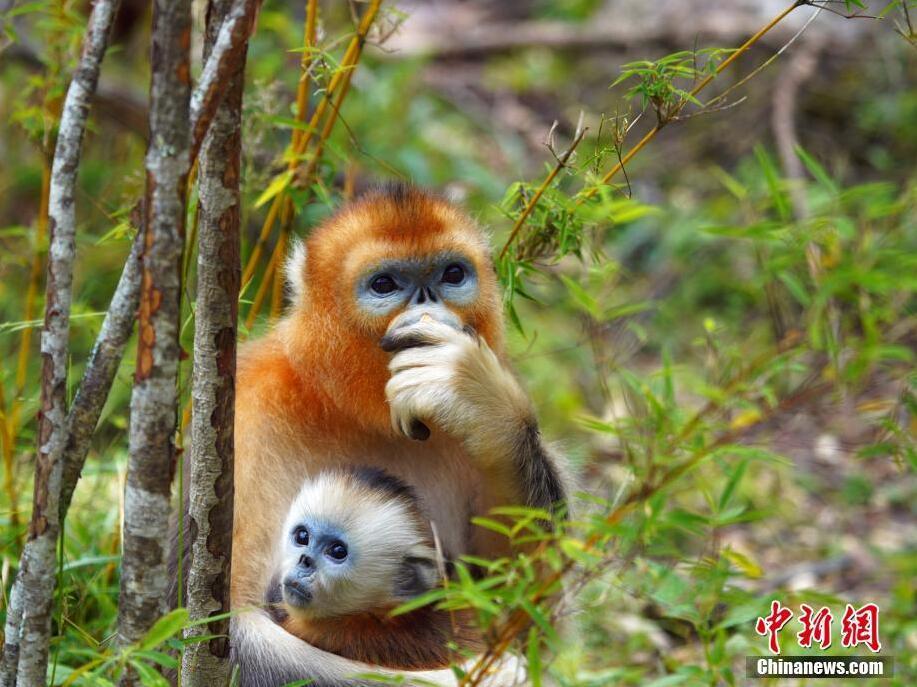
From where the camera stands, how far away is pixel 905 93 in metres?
8.58

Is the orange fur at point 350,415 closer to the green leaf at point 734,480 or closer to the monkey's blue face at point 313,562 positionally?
the monkey's blue face at point 313,562

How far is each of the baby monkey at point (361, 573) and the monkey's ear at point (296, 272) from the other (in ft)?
1.83

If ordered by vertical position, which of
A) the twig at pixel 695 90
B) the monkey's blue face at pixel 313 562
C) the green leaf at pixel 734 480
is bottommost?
the monkey's blue face at pixel 313 562

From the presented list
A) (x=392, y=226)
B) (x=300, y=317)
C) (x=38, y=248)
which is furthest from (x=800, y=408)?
(x=38, y=248)

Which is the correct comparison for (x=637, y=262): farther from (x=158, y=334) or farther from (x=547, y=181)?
(x=158, y=334)

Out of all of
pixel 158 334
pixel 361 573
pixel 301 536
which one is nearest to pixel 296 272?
pixel 301 536

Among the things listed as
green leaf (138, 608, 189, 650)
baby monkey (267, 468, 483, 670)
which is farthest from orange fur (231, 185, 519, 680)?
green leaf (138, 608, 189, 650)

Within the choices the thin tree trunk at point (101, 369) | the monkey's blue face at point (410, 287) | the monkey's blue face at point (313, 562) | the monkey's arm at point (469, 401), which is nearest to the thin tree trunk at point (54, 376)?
the thin tree trunk at point (101, 369)

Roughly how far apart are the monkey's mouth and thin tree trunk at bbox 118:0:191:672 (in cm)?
73

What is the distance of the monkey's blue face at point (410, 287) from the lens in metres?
2.99

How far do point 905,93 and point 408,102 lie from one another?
3.96 m

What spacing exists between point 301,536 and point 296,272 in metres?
0.81

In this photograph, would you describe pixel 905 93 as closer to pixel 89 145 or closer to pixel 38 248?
pixel 89 145

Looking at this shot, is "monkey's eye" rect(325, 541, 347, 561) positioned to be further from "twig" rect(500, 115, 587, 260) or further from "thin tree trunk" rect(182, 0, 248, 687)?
"twig" rect(500, 115, 587, 260)
